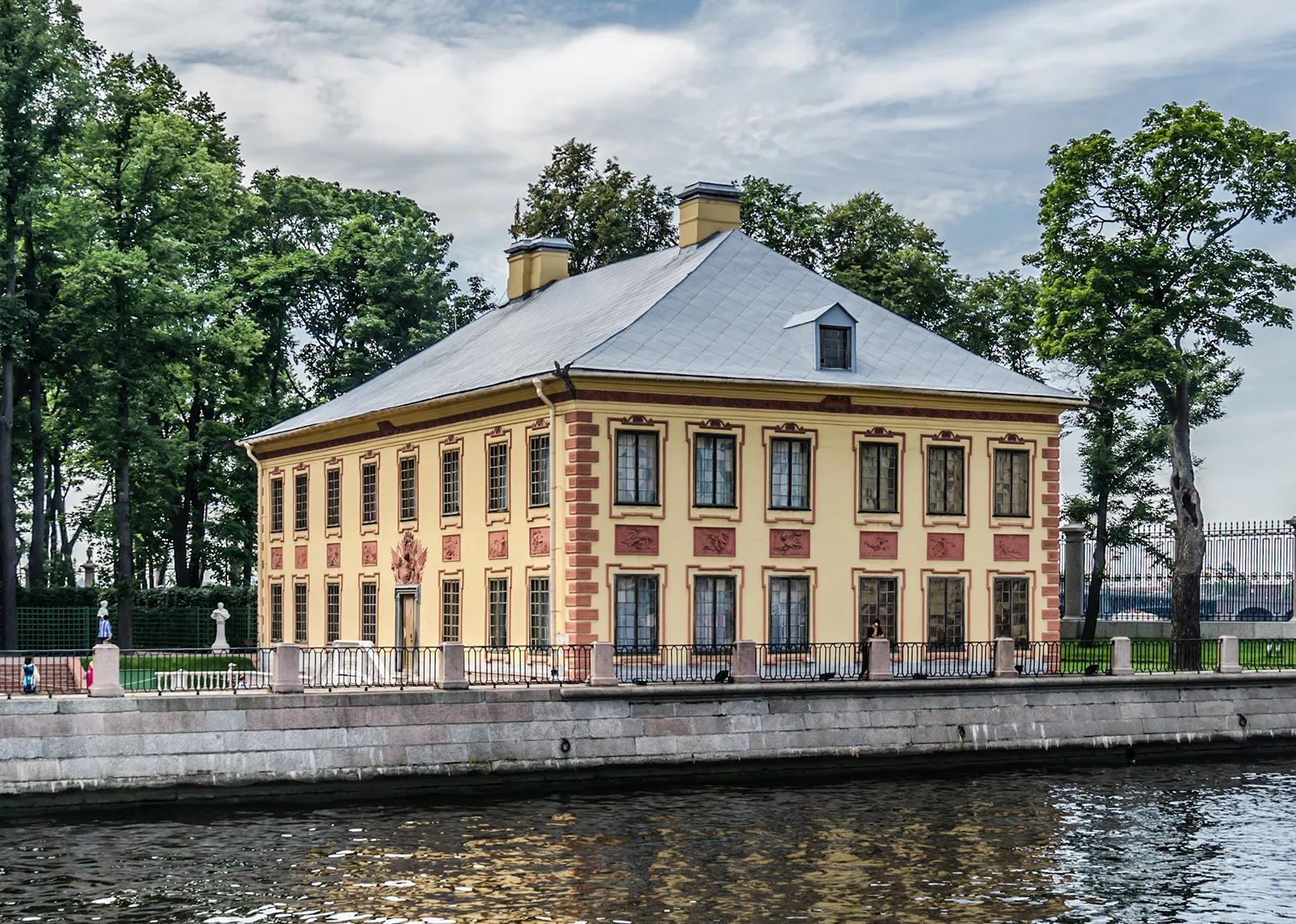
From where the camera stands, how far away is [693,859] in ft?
85.0

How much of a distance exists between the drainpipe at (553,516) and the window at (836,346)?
20.2 feet

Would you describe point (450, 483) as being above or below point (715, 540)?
above

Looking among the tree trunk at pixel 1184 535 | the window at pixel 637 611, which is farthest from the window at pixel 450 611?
the tree trunk at pixel 1184 535

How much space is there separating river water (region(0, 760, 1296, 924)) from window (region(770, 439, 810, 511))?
826cm

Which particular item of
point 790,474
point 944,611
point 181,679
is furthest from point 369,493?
point 181,679

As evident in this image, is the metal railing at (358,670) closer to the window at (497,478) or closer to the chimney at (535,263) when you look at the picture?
the window at (497,478)

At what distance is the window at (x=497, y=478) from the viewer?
41.0 meters

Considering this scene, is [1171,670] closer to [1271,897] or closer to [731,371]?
[731,371]

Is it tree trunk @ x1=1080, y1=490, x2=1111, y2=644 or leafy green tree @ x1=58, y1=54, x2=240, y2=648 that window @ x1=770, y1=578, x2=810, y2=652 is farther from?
leafy green tree @ x1=58, y1=54, x2=240, y2=648

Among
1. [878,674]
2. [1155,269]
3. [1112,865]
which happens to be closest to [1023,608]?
[878,674]

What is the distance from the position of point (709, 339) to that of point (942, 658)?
27.3 ft

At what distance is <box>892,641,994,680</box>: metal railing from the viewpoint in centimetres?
4012

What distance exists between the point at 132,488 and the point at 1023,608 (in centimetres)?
3294

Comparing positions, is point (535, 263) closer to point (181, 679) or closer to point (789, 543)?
point (789, 543)
